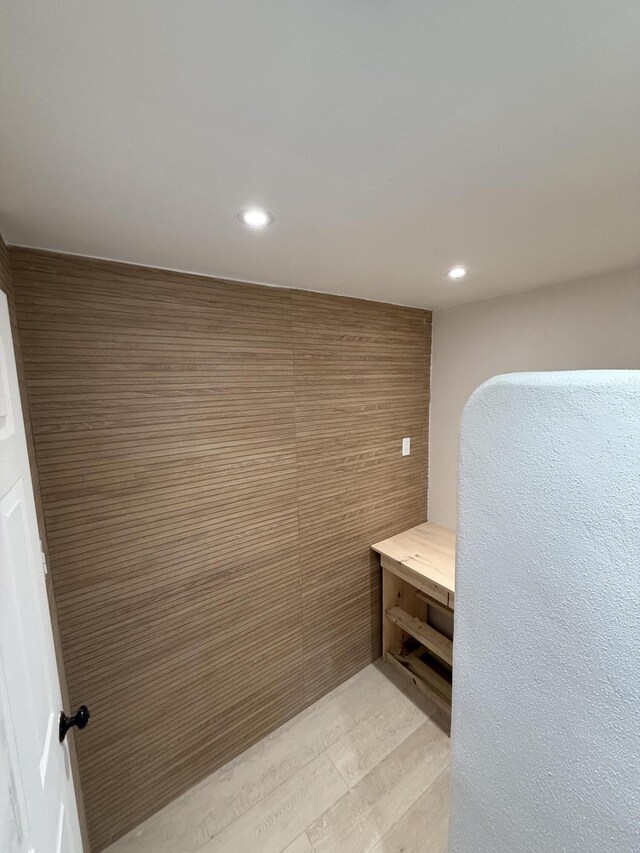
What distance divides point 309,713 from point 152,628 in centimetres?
116

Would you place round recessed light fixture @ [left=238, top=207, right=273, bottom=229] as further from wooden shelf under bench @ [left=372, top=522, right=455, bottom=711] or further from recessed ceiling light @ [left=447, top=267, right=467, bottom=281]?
wooden shelf under bench @ [left=372, top=522, right=455, bottom=711]

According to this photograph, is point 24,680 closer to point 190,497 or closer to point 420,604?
point 190,497

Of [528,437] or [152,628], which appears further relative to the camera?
[152,628]

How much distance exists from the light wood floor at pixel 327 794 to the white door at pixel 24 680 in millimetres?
709

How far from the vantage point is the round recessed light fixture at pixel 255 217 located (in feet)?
2.93

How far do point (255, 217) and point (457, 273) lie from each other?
3.21 feet

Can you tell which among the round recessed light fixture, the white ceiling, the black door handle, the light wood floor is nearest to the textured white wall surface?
the white ceiling

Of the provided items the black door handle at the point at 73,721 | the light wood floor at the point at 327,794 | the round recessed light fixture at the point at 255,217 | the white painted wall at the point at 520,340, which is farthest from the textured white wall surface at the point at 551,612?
the white painted wall at the point at 520,340

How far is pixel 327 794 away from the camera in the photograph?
1524 mm

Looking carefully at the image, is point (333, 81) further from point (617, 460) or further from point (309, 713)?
point (309, 713)

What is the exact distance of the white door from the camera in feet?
1.70

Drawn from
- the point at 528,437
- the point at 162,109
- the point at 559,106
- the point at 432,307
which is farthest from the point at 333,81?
the point at 432,307

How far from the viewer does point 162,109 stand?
1.78 feet

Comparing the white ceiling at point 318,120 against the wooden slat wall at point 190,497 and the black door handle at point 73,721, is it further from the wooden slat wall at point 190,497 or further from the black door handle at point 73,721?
the black door handle at point 73,721
